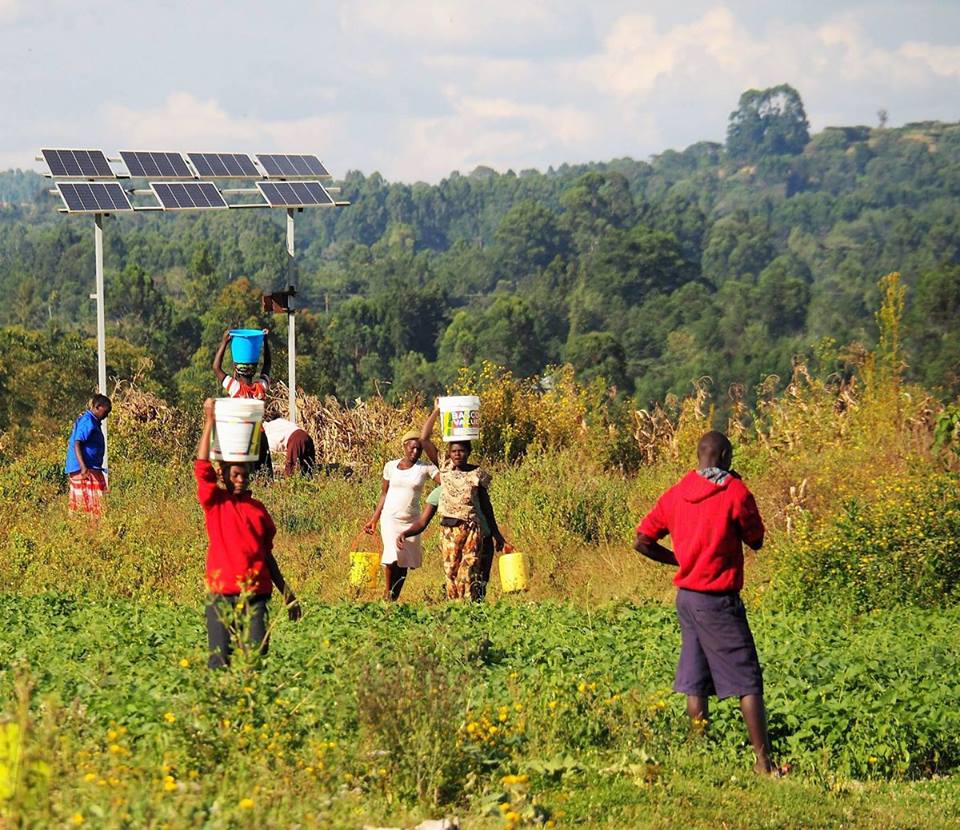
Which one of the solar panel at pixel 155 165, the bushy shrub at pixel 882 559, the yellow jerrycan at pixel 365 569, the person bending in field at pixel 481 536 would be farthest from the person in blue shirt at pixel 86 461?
the bushy shrub at pixel 882 559

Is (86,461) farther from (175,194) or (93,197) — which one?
(175,194)

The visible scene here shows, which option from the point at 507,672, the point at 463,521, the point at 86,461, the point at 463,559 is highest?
the point at 86,461

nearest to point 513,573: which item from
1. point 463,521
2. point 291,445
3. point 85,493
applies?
point 463,521

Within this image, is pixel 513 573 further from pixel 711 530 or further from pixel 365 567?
pixel 711 530

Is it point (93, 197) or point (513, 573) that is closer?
point (513, 573)

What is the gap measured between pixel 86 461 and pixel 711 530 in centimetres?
855

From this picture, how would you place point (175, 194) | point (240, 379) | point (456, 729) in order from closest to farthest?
point (456, 729) < point (240, 379) < point (175, 194)

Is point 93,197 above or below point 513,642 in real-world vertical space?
above

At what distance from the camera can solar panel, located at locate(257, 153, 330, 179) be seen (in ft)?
67.8

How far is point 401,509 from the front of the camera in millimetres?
11258

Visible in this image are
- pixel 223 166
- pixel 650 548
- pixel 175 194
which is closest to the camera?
pixel 650 548

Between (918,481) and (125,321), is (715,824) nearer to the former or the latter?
(918,481)

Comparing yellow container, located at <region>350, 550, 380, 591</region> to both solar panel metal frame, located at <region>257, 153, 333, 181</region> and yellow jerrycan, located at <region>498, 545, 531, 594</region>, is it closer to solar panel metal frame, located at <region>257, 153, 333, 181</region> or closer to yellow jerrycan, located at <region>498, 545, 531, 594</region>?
yellow jerrycan, located at <region>498, 545, 531, 594</region>

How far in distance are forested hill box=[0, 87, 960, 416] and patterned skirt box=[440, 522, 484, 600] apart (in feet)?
31.1
